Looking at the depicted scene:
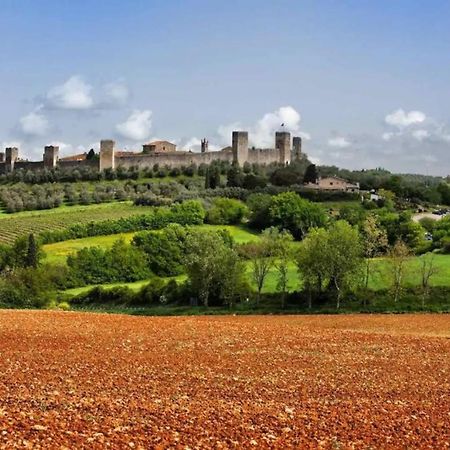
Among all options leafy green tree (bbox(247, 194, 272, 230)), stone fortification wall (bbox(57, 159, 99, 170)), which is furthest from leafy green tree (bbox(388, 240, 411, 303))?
stone fortification wall (bbox(57, 159, 99, 170))

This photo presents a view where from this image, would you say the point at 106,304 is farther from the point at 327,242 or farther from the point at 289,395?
the point at 289,395

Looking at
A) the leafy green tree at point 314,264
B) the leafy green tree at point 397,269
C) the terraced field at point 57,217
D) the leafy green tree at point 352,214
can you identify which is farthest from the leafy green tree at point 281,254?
the terraced field at point 57,217

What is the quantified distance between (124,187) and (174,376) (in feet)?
378

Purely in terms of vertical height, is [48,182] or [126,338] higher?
[48,182]

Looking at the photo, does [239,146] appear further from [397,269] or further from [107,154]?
[397,269]

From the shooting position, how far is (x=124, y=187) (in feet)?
430

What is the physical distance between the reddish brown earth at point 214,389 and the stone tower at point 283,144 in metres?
137

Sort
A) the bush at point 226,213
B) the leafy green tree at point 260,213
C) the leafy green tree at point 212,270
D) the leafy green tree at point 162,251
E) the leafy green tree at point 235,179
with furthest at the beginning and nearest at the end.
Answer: the leafy green tree at point 235,179
the bush at point 226,213
the leafy green tree at point 260,213
the leafy green tree at point 162,251
the leafy green tree at point 212,270

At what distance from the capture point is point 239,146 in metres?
155

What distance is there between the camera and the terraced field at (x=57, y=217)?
9496cm

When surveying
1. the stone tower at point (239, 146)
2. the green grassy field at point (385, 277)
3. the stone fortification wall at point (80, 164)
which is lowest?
the green grassy field at point (385, 277)

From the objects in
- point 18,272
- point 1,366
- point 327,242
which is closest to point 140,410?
point 1,366

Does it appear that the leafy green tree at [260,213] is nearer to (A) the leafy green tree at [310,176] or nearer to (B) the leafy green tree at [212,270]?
(A) the leafy green tree at [310,176]

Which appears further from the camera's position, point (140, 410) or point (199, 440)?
point (140, 410)
